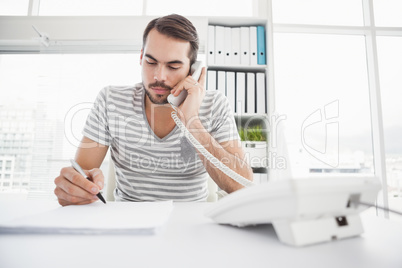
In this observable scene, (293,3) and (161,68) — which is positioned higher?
(293,3)

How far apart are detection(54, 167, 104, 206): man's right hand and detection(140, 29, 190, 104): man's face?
52cm

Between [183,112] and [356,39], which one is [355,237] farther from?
[356,39]

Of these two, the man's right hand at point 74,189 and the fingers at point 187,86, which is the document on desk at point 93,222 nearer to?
the man's right hand at point 74,189

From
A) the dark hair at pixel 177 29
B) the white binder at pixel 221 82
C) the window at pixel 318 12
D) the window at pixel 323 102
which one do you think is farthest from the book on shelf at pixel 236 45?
the dark hair at pixel 177 29

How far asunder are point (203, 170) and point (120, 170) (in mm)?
362

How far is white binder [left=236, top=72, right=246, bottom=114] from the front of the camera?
183 cm

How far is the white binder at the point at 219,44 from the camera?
191 cm

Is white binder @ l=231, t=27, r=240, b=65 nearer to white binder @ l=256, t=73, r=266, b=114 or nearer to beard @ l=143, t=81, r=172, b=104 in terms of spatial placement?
white binder @ l=256, t=73, r=266, b=114

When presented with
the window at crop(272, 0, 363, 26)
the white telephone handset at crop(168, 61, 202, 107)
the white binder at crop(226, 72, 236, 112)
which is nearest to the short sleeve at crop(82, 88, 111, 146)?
the white telephone handset at crop(168, 61, 202, 107)

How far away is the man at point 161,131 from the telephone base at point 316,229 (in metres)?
0.57

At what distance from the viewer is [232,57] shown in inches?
75.2

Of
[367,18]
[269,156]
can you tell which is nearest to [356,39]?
[367,18]

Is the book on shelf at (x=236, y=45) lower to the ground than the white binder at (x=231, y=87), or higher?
higher

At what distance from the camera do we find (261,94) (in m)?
1.85
